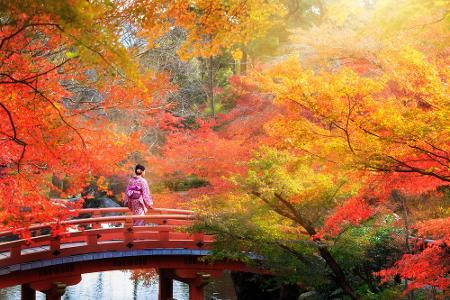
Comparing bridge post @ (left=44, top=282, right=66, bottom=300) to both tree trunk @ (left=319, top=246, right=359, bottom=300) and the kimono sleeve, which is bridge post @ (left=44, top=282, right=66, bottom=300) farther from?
tree trunk @ (left=319, top=246, right=359, bottom=300)

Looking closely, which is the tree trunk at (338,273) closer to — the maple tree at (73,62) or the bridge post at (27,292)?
the maple tree at (73,62)

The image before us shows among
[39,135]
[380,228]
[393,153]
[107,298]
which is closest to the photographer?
[393,153]

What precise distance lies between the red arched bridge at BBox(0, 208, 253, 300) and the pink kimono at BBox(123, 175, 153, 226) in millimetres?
285

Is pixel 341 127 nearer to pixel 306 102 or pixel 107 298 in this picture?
pixel 306 102

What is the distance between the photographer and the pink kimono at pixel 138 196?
10.9m

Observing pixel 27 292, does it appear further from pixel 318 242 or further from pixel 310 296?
pixel 318 242

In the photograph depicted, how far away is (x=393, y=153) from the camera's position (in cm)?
578

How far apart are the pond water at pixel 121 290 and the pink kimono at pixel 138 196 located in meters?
5.18

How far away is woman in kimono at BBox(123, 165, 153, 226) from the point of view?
10.9 m

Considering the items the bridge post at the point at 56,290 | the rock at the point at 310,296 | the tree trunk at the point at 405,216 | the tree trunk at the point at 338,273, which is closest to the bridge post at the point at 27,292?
the bridge post at the point at 56,290

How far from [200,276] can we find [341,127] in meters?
6.80

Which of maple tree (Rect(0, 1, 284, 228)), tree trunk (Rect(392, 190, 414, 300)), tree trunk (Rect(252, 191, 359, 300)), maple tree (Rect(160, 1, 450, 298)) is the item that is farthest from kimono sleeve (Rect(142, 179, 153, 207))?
tree trunk (Rect(392, 190, 414, 300))

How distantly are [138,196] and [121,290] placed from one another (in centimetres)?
683

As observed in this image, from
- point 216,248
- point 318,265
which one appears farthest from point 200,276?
point 318,265
